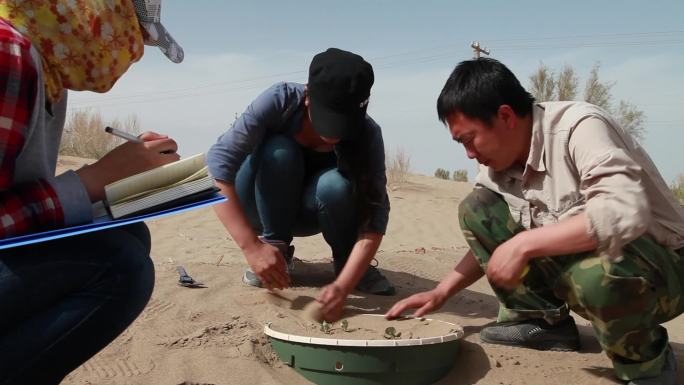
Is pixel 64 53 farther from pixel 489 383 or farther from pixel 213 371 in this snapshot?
pixel 489 383

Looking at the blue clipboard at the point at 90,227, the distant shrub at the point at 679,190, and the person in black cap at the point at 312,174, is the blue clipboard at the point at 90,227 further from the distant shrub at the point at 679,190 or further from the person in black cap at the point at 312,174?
the distant shrub at the point at 679,190

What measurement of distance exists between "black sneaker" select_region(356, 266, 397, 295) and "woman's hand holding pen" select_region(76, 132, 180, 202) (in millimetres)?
1953

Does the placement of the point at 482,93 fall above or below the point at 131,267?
above

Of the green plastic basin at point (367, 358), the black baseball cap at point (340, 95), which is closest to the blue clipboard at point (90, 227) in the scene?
the green plastic basin at point (367, 358)

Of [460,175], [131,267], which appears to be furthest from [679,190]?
[131,267]

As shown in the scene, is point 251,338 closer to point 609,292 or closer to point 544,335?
point 544,335

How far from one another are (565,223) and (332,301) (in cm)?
109

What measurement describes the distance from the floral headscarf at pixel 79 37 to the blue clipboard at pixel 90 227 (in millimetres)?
346

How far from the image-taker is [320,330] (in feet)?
9.00

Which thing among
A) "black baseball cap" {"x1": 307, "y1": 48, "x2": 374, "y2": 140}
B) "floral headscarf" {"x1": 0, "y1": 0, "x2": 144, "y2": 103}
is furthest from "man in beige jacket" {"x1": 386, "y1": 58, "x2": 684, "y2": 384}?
"floral headscarf" {"x1": 0, "y1": 0, "x2": 144, "y2": 103}

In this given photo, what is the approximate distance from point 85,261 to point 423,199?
29.8 feet

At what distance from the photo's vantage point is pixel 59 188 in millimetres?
1664

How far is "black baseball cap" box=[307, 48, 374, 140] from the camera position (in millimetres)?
2912

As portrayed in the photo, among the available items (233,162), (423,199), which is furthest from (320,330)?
(423,199)
